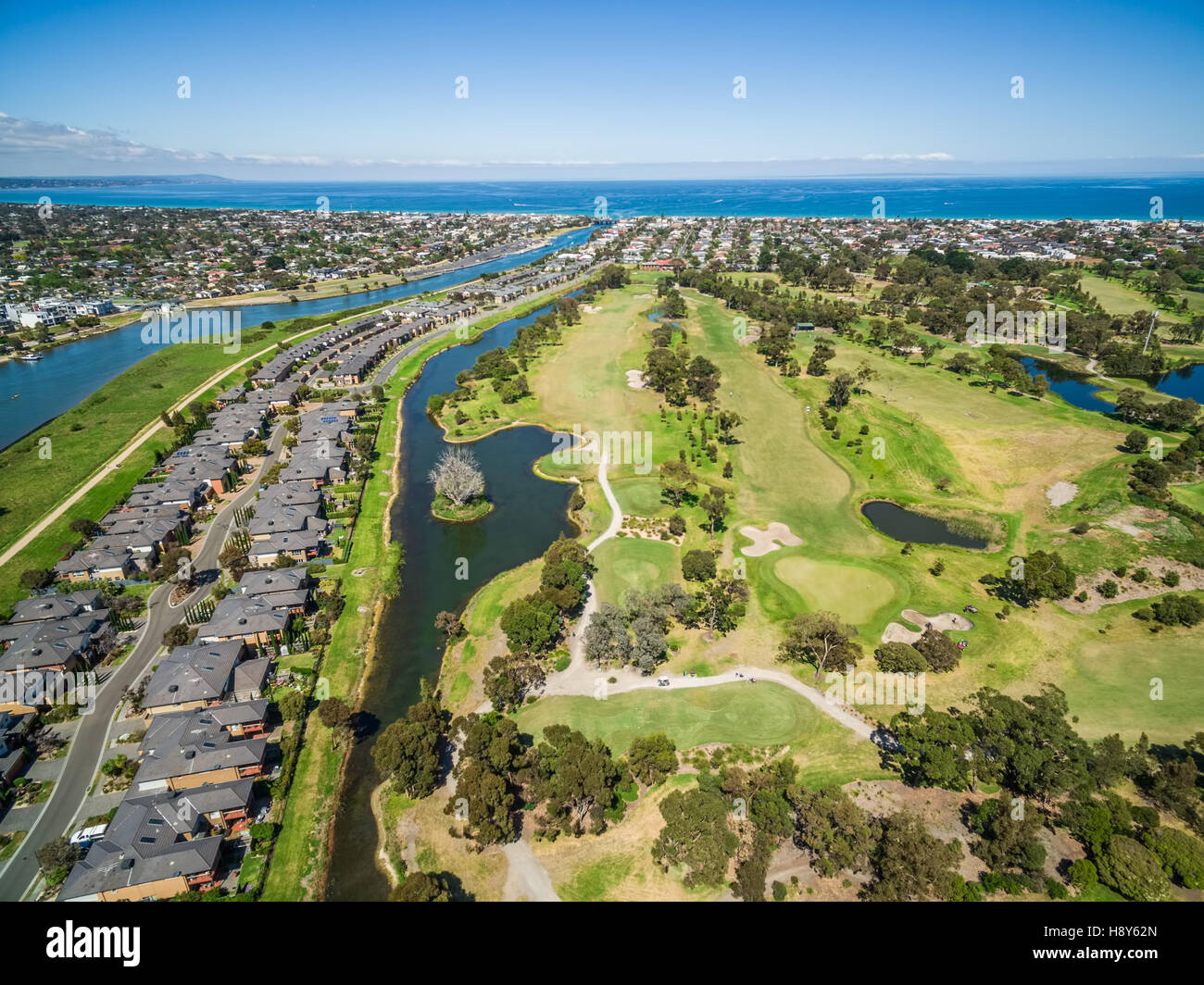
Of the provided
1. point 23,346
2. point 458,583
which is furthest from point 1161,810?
point 23,346

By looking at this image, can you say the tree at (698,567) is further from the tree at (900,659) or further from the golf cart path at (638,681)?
the tree at (900,659)

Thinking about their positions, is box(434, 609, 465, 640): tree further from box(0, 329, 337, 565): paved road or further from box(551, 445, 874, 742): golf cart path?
box(0, 329, 337, 565): paved road

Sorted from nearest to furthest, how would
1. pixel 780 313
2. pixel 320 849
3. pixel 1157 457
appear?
pixel 320 849 < pixel 1157 457 < pixel 780 313

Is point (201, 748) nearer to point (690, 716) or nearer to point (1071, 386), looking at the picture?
point (690, 716)

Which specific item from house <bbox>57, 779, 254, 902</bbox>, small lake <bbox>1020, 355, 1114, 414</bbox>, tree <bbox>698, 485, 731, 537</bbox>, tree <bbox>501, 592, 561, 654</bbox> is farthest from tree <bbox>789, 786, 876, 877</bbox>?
small lake <bbox>1020, 355, 1114, 414</bbox>

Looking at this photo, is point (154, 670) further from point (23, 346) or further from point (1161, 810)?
point (23, 346)
